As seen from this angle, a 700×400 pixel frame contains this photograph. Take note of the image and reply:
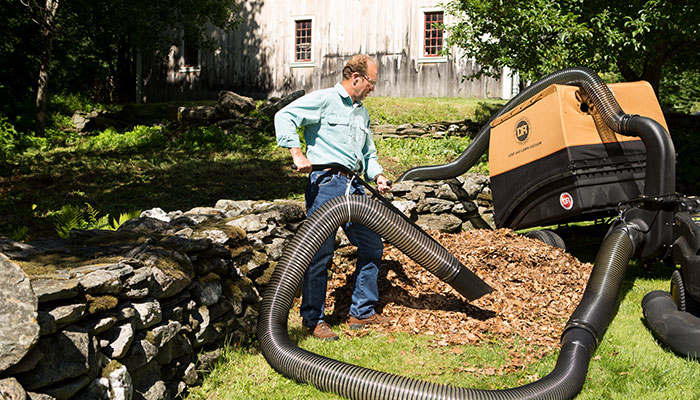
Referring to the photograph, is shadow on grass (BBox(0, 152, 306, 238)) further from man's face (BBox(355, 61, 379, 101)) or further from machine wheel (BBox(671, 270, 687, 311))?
machine wheel (BBox(671, 270, 687, 311))

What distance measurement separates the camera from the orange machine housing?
5586 millimetres

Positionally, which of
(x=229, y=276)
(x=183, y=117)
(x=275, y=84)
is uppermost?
(x=275, y=84)

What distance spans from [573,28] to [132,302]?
7920 mm

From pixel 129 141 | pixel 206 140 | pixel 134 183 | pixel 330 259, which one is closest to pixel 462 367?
pixel 330 259

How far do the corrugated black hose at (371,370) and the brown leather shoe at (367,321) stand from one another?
670mm

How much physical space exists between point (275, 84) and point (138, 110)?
4282mm

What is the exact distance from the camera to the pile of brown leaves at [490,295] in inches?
170

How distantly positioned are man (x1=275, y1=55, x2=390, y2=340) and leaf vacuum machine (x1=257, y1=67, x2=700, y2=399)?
28 centimetres

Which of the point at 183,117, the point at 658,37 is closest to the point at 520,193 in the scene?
the point at 658,37

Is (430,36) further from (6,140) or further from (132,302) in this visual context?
(132,302)

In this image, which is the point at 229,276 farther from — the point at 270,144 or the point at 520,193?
the point at 270,144

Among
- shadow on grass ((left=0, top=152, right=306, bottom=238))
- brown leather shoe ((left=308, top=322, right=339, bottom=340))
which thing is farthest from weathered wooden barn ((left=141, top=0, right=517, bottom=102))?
brown leather shoe ((left=308, top=322, right=339, bottom=340))

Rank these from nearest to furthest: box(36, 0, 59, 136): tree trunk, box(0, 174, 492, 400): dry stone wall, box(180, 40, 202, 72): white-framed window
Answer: box(0, 174, 492, 400): dry stone wall → box(36, 0, 59, 136): tree trunk → box(180, 40, 202, 72): white-framed window

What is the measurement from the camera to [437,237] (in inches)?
253
